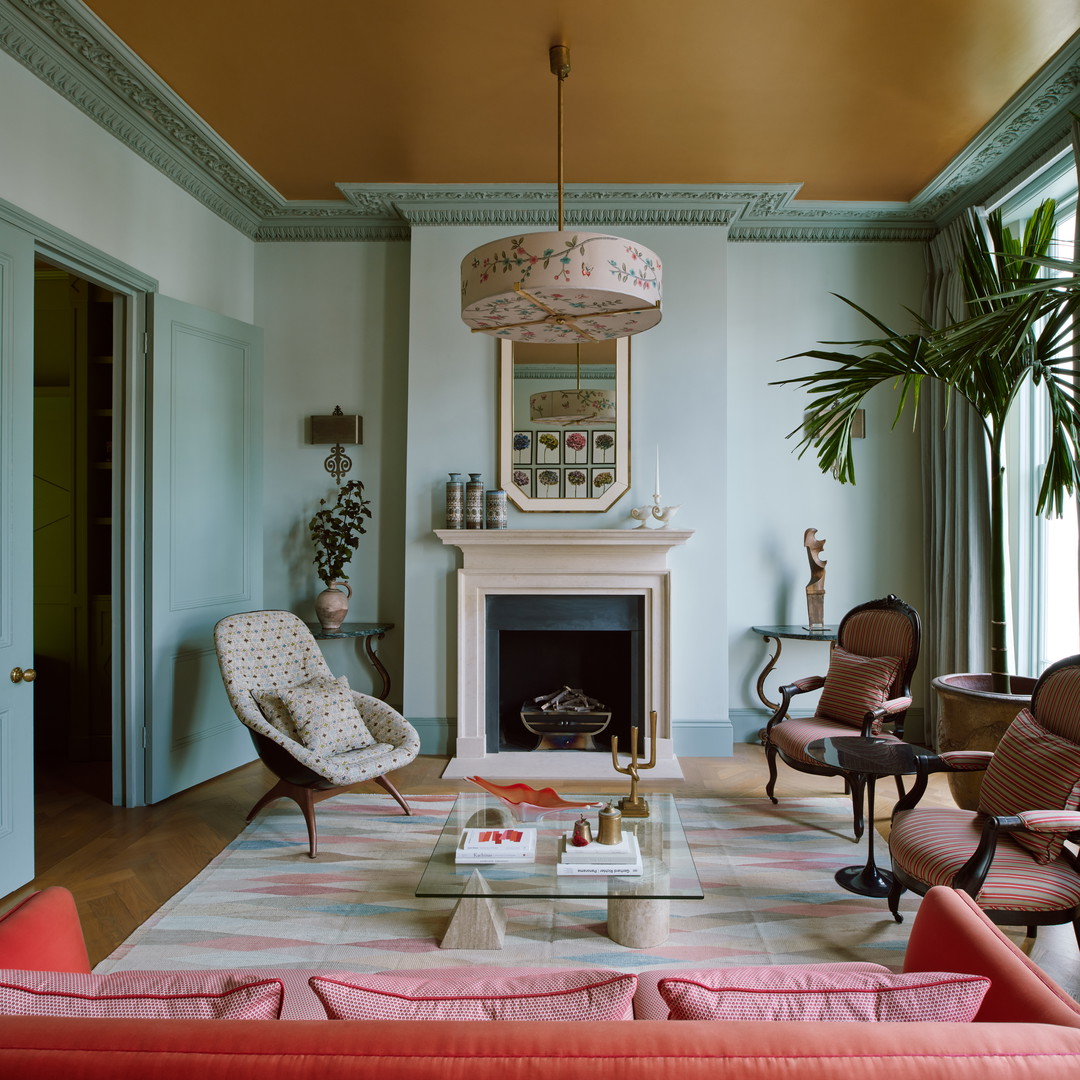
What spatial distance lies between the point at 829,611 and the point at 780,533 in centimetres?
58

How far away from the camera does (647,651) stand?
4.73 meters

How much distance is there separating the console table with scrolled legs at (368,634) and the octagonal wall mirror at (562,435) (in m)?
1.12

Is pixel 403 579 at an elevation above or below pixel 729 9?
below

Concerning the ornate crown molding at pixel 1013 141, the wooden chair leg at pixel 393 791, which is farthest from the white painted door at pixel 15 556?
the ornate crown molding at pixel 1013 141

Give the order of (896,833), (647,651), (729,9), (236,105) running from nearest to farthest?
1. (896,833)
2. (729,9)
3. (236,105)
4. (647,651)

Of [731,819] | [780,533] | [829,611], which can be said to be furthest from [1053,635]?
[731,819]

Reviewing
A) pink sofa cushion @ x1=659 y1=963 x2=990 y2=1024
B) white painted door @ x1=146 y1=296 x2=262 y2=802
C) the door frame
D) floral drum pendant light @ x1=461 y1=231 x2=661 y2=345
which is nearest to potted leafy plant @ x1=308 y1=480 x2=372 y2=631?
white painted door @ x1=146 y1=296 x2=262 y2=802

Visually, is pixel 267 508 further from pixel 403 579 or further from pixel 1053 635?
pixel 1053 635

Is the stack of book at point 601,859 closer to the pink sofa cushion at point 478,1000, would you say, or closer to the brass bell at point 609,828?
the brass bell at point 609,828

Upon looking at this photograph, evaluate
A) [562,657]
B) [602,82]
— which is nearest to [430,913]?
[562,657]

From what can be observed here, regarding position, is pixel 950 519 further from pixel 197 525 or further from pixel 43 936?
pixel 43 936

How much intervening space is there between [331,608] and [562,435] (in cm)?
168

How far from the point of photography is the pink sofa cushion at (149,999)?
109 cm

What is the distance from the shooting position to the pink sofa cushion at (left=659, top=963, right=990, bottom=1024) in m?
1.09
